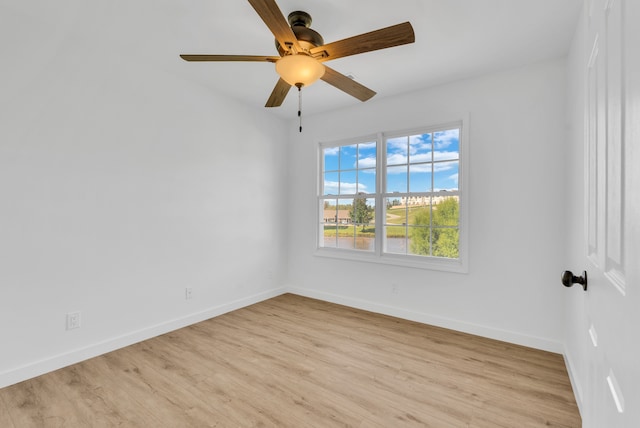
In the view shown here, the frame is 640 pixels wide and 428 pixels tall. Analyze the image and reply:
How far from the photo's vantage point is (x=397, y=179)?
11.9ft

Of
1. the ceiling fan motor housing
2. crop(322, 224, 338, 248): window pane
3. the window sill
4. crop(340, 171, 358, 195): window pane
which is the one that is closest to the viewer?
the ceiling fan motor housing

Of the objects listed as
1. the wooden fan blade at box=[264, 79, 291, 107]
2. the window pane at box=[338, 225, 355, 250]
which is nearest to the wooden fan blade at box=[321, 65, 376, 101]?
the wooden fan blade at box=[264, 79, 291, 107]

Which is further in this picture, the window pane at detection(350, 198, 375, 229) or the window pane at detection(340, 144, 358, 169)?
the window pane at detection(340, 144, 358, 169)

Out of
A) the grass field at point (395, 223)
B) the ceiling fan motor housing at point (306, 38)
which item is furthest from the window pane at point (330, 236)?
the ceiling fan motor housing at point (306, 38)

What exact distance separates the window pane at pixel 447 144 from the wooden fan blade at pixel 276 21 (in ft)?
6.77

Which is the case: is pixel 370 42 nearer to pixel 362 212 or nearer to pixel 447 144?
pixel 447 144

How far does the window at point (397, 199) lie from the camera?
3.24 m

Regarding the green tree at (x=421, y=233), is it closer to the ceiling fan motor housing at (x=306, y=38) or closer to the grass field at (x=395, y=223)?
the grass field at (x=395, y=223)

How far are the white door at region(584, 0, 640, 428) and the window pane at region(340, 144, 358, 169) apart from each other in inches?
119

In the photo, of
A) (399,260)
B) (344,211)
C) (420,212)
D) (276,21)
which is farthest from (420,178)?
(276,21)

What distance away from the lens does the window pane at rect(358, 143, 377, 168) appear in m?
3.84

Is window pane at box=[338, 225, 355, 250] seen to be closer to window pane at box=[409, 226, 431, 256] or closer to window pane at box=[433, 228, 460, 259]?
window pane at box=[409, 226, 431, 256]

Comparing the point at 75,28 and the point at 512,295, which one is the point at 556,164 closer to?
the point at 512,295

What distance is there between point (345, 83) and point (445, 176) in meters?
1.67
